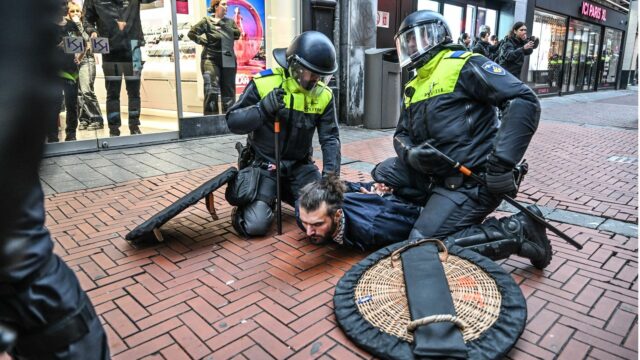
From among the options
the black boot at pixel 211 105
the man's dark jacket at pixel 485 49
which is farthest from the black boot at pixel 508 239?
the man's dark jacket at pixel 485 49

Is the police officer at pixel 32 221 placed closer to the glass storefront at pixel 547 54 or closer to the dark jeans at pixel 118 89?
the dark jeans at pixel 118 89

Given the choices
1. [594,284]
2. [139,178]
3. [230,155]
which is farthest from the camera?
[230,155]

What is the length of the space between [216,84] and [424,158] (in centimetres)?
545

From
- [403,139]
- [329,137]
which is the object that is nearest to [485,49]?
[329,137]

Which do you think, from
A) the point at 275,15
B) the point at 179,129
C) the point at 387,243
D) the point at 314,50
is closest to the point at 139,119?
the point at 179,129

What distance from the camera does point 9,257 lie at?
40.4 inches

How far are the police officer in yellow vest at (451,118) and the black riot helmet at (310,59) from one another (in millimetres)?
520

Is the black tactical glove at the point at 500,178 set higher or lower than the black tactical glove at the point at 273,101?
lower

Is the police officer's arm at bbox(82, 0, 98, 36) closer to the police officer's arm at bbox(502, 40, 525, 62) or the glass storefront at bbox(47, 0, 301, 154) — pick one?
the glass storefront at bbox(47, 0, 301, 154)

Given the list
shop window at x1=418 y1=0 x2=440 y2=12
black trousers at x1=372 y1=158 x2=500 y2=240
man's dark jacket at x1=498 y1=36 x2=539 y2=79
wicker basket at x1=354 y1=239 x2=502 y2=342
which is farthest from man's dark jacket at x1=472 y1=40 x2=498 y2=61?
wicker basket at x1=354 y1=239 x2=502 y2=342

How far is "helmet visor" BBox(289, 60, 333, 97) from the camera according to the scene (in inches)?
132

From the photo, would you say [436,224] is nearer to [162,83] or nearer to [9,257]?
[9,257]

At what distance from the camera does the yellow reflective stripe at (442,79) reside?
3.00 m

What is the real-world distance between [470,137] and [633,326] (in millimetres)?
1393
